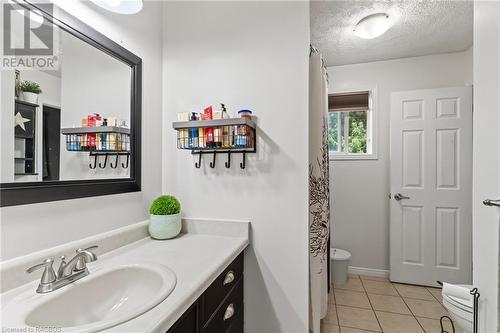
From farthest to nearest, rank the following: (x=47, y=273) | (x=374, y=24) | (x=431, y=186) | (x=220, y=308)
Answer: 1. (x=431, y=186)
2. (x=374, y=24)
3. (x=220, y=308)
4. (x=47, y=273)

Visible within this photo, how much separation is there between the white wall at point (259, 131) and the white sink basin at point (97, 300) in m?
0.61

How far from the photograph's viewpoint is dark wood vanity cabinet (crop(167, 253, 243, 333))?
86cm

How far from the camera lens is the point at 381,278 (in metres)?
2.79

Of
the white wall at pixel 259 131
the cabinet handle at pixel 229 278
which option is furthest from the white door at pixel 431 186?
the cabinet handle at pixel 229 278

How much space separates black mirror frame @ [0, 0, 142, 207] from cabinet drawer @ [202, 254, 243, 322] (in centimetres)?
70

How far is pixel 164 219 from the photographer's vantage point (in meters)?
1.40

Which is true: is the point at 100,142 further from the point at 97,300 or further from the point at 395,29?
the point at 395,29

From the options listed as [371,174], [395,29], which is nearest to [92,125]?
[395,29]

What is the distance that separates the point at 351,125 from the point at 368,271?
5.78ft

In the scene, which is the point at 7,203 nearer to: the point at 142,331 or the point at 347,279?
the point at 142,331

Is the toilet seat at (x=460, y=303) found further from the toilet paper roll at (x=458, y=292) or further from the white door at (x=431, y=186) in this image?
the white door at (x=431, y=186)

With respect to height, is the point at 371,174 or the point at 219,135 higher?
the point at 219,135

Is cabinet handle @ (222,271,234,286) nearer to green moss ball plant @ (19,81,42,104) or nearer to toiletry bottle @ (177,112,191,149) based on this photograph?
toiletry bottle @ (177,112,191,149)

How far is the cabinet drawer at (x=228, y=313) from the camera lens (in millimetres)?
1036
